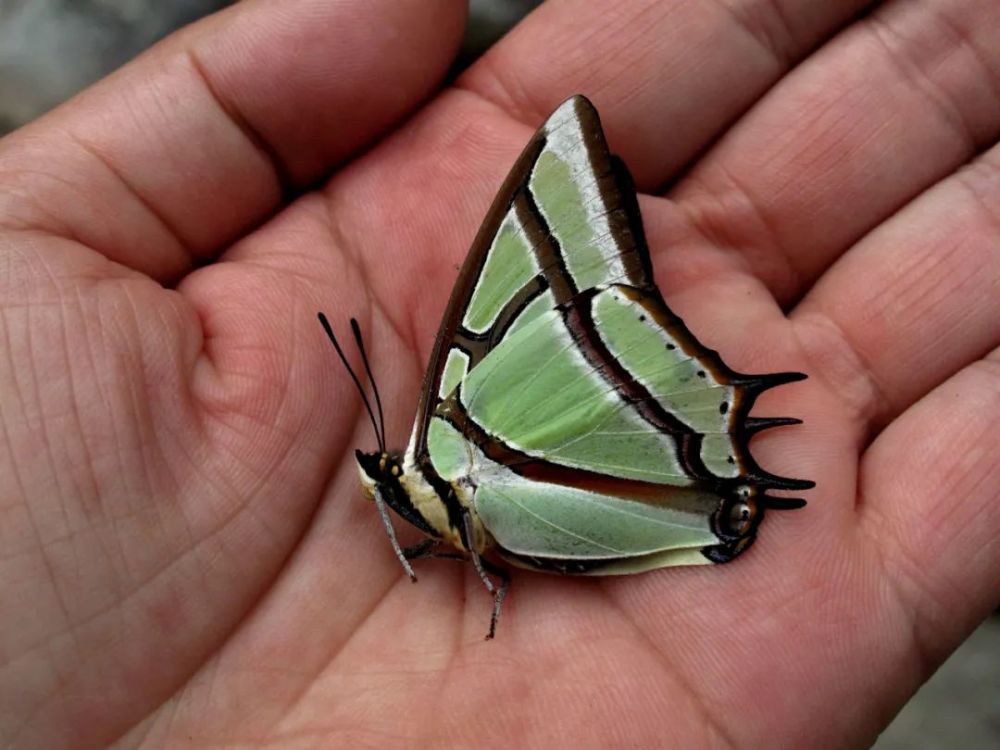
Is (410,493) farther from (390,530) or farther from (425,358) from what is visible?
(425,358)

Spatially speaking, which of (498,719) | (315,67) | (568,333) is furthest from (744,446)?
(315,67)

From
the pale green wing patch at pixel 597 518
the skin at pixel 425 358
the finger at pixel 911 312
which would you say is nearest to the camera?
the skin at pixel 425 358

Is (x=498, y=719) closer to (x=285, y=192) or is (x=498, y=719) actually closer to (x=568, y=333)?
(x=568, y=333)

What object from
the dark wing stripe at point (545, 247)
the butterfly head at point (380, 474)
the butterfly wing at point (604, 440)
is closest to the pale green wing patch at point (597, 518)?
the butterfly wing at point (604, 440)

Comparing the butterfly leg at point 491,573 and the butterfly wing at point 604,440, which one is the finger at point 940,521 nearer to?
the butterfly wing at point 604,440

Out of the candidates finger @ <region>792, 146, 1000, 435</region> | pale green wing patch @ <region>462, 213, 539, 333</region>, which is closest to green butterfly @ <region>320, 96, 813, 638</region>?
pale green wing patch @ <region>462, 213, 539, 333</region>

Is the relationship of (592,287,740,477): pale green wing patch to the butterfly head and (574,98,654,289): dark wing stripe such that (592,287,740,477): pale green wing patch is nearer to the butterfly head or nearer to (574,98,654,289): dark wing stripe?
(574,98,654,289): dark wing stripe
